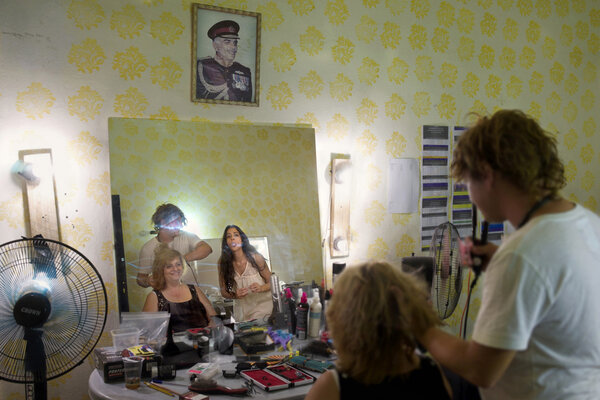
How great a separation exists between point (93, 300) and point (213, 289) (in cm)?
51

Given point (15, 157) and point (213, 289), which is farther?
point (213, 289)

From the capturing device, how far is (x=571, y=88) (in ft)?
10.9

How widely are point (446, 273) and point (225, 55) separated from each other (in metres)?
1.57

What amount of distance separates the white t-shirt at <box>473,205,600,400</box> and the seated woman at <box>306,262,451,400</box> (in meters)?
0.16

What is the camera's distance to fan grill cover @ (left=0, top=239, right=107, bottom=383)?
1.83m

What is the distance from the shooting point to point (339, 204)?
2.71m

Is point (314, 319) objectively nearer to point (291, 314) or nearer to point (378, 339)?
point (291, 314)

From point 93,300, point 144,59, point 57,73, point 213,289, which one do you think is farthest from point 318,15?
point 93,300

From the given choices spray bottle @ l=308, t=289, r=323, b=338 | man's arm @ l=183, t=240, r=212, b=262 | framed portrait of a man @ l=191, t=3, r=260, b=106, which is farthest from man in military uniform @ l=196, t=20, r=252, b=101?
spray bottle @ l=308, t=289, r=323, b=338

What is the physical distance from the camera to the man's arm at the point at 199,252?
2.30 m

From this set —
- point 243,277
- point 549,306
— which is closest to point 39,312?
point 243,277

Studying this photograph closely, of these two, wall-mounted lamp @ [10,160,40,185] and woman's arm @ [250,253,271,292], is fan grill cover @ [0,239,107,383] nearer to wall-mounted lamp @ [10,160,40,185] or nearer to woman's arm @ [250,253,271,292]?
wall-mounted lamp @ [10,160,40,185]

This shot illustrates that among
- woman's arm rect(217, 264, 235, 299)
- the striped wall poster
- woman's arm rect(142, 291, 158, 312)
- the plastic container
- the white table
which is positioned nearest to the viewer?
the white table

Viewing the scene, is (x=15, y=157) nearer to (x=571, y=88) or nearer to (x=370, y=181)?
(x=370, y=181)
